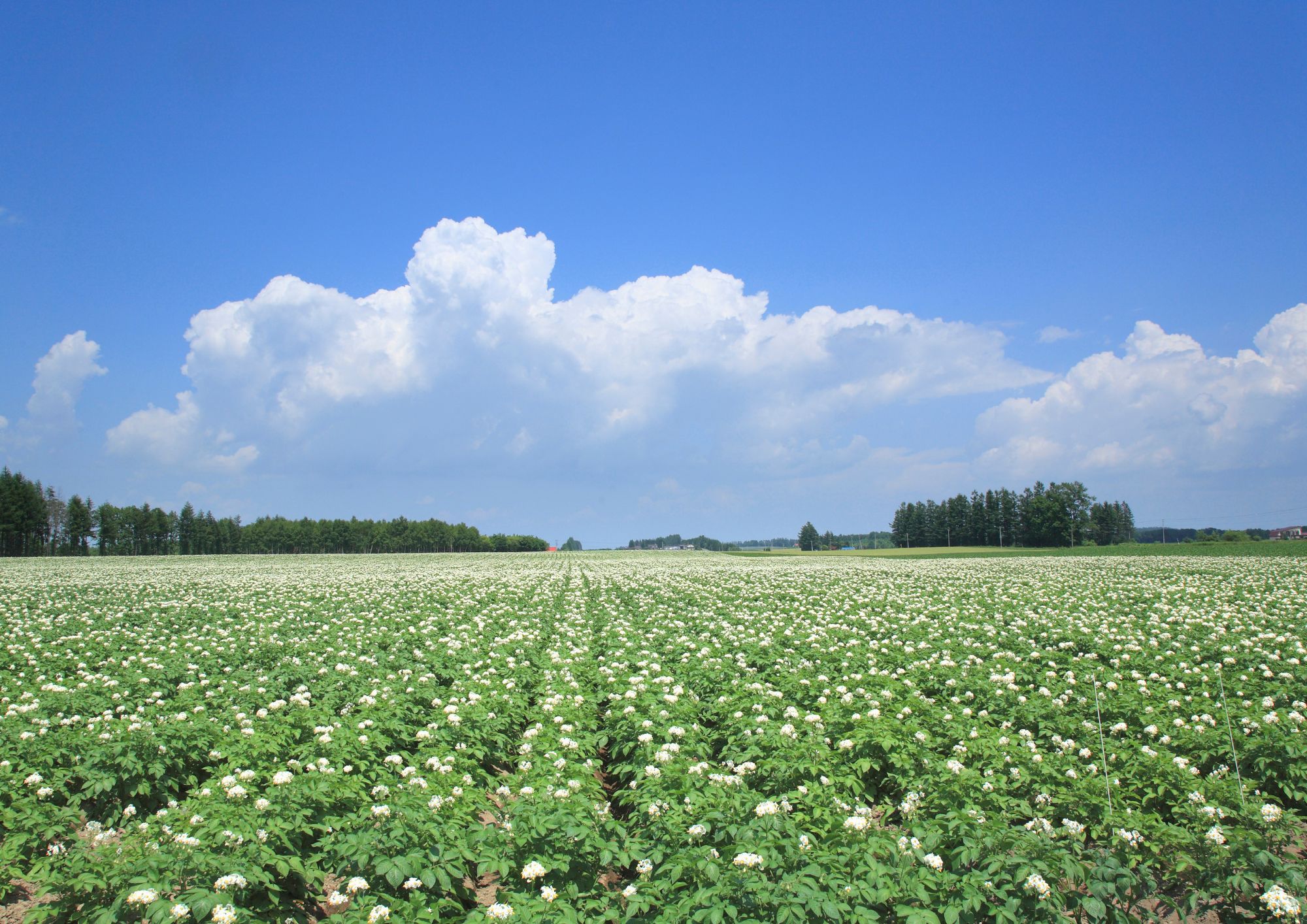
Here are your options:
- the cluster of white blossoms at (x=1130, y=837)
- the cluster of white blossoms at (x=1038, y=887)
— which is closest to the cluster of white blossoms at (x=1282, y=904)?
the cluster of white blossoms at (x=1130, y=837)

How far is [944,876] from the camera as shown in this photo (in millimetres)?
4855

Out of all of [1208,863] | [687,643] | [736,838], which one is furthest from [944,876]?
[687,643]

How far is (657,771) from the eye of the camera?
714cm

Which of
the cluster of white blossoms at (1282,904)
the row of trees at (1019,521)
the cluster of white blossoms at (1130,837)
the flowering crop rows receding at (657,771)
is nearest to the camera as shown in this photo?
the cluster of white blossoms at (1282,904)

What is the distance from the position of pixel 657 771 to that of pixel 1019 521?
14936 cm

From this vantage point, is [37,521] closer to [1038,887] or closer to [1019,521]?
[1038,887]

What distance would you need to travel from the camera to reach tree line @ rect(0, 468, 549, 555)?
101250mm

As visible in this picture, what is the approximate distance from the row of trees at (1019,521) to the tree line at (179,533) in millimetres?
107940

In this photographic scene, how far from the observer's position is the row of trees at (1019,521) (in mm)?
124375

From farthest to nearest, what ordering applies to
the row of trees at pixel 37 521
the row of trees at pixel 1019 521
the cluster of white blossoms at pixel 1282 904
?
the row of trees at pixel 1019 521 → the row of trees at pixel 37 521 → the cluster of white blossoms at pixel 1282 904

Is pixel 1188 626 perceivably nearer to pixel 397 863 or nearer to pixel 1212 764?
pixel 1212 764

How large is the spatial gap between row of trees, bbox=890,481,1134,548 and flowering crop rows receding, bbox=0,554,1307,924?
123 metres

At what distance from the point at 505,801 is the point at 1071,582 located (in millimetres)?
30453

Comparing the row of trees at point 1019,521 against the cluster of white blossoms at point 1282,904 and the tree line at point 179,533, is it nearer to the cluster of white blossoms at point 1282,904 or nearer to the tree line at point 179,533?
the tree line at point 179,533
